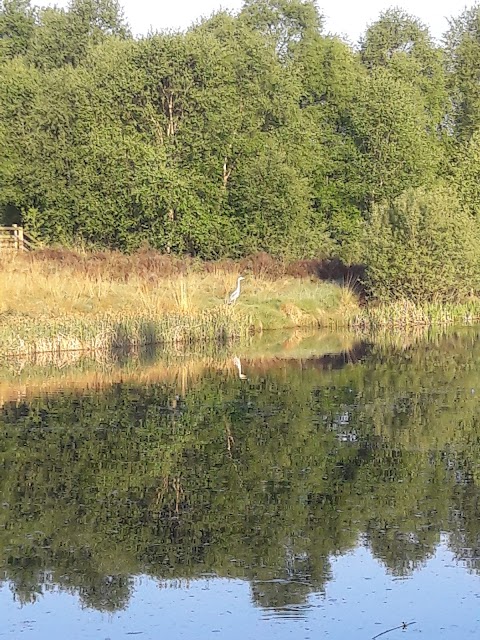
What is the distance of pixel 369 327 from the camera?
92.9ft

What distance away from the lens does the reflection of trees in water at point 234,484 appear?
26.4 feet

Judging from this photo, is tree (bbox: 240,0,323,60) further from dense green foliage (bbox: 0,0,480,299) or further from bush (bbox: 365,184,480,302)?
bush (bbox: 365,184,480,302)

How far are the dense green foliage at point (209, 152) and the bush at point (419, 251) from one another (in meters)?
1.56

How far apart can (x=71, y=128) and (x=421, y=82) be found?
15.8 meters

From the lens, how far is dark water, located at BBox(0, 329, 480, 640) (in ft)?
23.1

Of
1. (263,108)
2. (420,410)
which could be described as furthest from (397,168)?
(420,410)

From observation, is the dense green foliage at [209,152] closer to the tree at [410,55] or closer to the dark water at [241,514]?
the tree at [410,55]

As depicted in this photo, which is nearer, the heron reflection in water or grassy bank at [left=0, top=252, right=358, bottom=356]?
the heron reflection in water

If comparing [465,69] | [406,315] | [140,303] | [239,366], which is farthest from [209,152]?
[239,366]

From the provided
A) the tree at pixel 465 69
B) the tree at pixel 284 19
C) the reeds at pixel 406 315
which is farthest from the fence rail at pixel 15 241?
the tree at pixel 465 69

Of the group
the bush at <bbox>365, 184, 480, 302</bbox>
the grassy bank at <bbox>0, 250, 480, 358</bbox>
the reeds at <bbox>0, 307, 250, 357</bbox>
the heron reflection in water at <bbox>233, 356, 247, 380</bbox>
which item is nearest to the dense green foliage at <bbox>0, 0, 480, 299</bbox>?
the bush at <bbox>365, 184, 480, 302</bbox>

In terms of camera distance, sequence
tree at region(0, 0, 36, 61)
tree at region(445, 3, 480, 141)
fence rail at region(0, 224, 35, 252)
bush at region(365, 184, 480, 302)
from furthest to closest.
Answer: tree at region(0, 0, 36, 61)
tree at region(445, 3, 480, 141)
fence rail at region(0, 224, 35, 252)
bush at region(365, 184, 480, 302)

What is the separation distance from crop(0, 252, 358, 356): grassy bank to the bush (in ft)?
4.42

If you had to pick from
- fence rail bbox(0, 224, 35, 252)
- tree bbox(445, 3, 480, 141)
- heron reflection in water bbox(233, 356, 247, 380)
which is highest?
tree bbox(445, 3, 480, 141)
